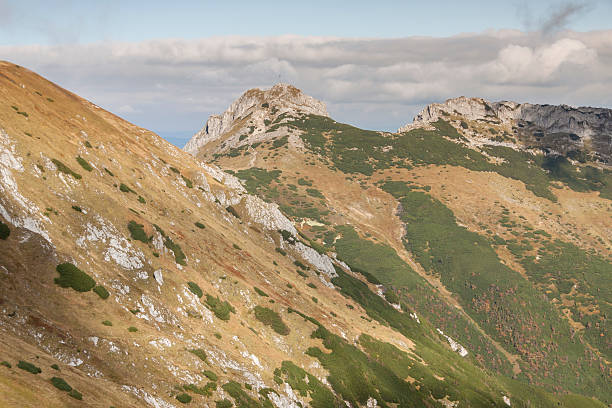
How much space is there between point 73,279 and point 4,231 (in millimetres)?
7153

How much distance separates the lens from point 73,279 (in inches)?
1406

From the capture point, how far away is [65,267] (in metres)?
36.1

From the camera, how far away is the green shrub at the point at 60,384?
22855 millimetres

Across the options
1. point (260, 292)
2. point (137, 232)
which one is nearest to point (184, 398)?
point (137, 232)

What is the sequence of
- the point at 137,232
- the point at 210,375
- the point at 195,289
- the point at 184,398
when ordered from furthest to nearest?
the point at 137,232
the point at 195,289
the point at 210,375
the point at 184,398

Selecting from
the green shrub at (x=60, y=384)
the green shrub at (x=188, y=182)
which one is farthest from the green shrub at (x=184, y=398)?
the green shrub at (x=188, y=182)

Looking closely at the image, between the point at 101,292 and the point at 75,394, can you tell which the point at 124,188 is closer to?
the point at 101,292

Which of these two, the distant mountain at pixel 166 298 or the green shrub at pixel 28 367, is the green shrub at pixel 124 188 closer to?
the distant mountain at pixel 166 298

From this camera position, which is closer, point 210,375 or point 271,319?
point 210,375

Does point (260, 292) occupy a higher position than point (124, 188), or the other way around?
point (124, 188)

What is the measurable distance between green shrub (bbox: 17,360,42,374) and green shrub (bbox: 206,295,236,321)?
24819 mm

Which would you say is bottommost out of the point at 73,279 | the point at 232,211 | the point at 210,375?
the point at 210,375

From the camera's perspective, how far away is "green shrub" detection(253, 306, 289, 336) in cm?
5397

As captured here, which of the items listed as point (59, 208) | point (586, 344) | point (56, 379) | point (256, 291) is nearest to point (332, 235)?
point (586, 344)
